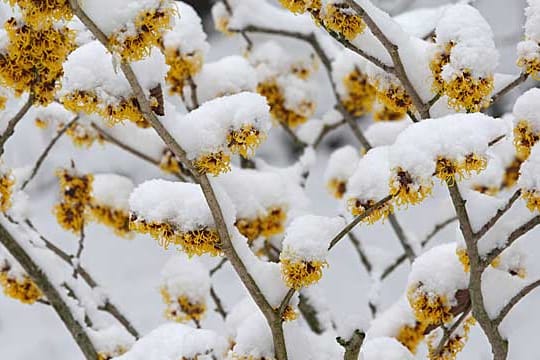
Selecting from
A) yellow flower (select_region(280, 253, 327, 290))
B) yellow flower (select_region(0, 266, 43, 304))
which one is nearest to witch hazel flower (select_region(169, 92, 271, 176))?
yellow flower (select_region(280, 253, 327, 290))

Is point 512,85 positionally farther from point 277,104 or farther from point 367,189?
point 277,104

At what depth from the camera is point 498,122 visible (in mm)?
678

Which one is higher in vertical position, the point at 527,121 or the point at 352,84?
the point at 352,84

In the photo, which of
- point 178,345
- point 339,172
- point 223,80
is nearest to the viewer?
point 178,345

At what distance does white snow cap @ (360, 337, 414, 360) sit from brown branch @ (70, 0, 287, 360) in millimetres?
155

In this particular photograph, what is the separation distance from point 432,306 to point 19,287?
590 millimetres

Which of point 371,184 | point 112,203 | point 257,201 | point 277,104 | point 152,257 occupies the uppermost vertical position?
point 152,257

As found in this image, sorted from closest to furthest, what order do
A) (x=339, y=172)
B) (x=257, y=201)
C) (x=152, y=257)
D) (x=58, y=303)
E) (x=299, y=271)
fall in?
(x=299, y=271) → (x=58, y=303) → (x=257, y=201) → (x=339, y=172) → (x=152, y=257)

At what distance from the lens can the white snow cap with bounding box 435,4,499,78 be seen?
0.71 m

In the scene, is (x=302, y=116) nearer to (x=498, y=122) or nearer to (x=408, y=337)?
(x=408, y=337)

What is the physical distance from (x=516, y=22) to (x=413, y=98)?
2.53 metres

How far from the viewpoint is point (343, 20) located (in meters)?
0.76

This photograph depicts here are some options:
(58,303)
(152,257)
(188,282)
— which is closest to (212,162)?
(58,303)

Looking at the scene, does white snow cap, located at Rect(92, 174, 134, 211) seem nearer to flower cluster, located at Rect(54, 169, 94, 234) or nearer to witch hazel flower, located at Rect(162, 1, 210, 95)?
flower cluster, located at Rect(54, 169, 94, 234)
